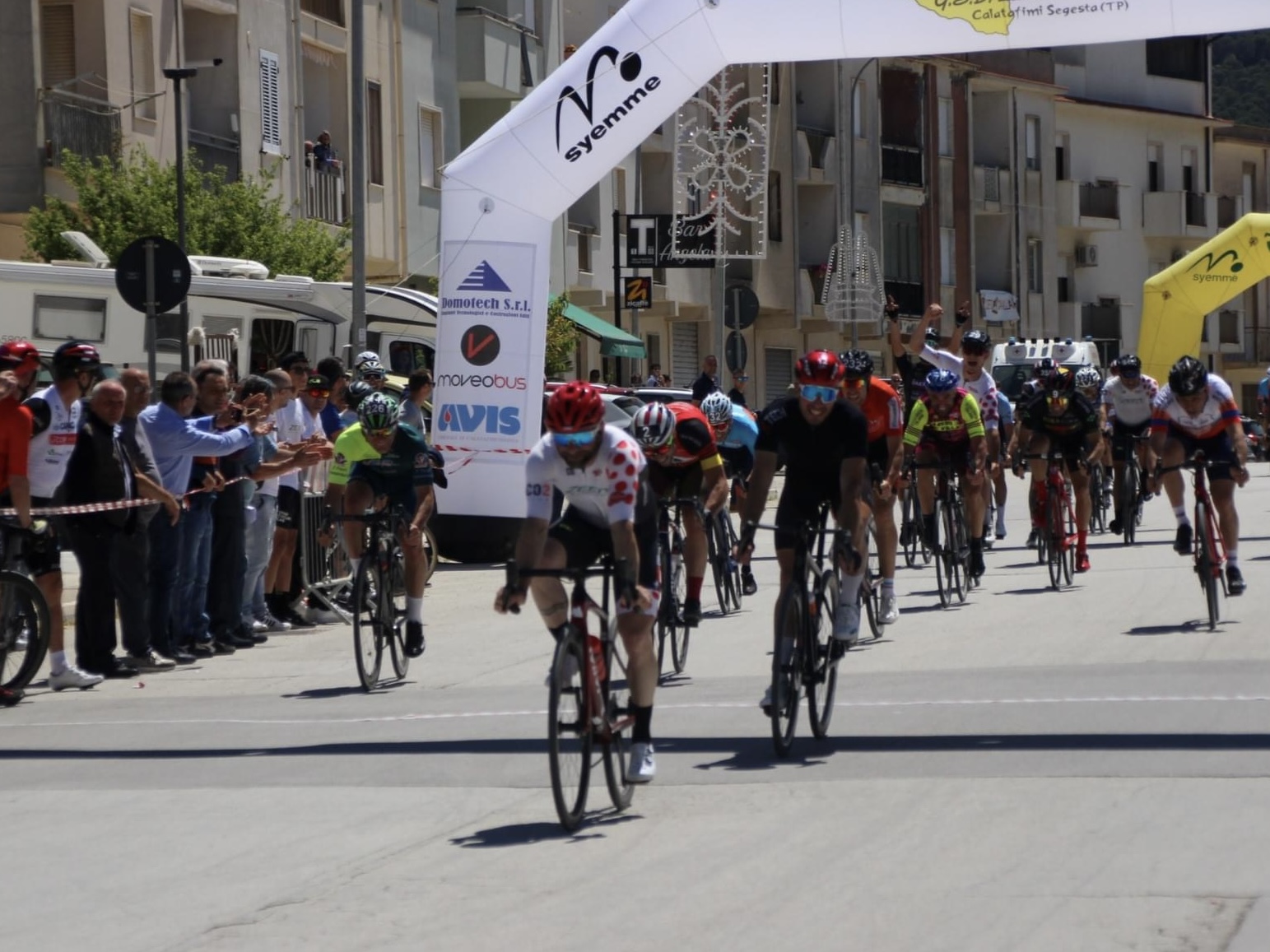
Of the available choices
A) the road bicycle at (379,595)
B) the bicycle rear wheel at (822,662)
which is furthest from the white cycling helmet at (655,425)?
the bicycle rear wheel at (822,662)

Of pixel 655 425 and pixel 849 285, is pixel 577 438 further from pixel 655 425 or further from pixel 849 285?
pixel 849 285

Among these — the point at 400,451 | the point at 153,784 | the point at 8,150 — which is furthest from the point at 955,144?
the point at 153,784

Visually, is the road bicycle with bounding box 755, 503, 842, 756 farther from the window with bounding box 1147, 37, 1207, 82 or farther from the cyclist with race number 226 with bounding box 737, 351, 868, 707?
the window with bounding box 1147, 37, 1207, 82

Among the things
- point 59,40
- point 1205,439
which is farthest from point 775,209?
point 1205,439

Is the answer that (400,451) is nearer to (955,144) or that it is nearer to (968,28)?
(968,28)

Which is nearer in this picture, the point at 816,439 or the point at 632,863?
the point at 632,863

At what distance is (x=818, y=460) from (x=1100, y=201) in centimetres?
6395

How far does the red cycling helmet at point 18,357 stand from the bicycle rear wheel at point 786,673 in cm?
525

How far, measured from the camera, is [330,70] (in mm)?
40750

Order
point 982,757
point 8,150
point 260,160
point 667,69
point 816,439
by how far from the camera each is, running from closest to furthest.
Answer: point 982,757 < point 816,439 < point 667,69 < point 8,150 < point 260,160

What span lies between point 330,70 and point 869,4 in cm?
2533

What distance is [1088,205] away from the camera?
240 feet

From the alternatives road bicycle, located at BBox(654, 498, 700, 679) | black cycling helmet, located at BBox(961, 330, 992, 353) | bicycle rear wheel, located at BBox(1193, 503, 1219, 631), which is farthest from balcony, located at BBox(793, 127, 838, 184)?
road bicycle, located at BBox(654, 498, 700, 679)

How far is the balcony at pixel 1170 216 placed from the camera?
245 ft
